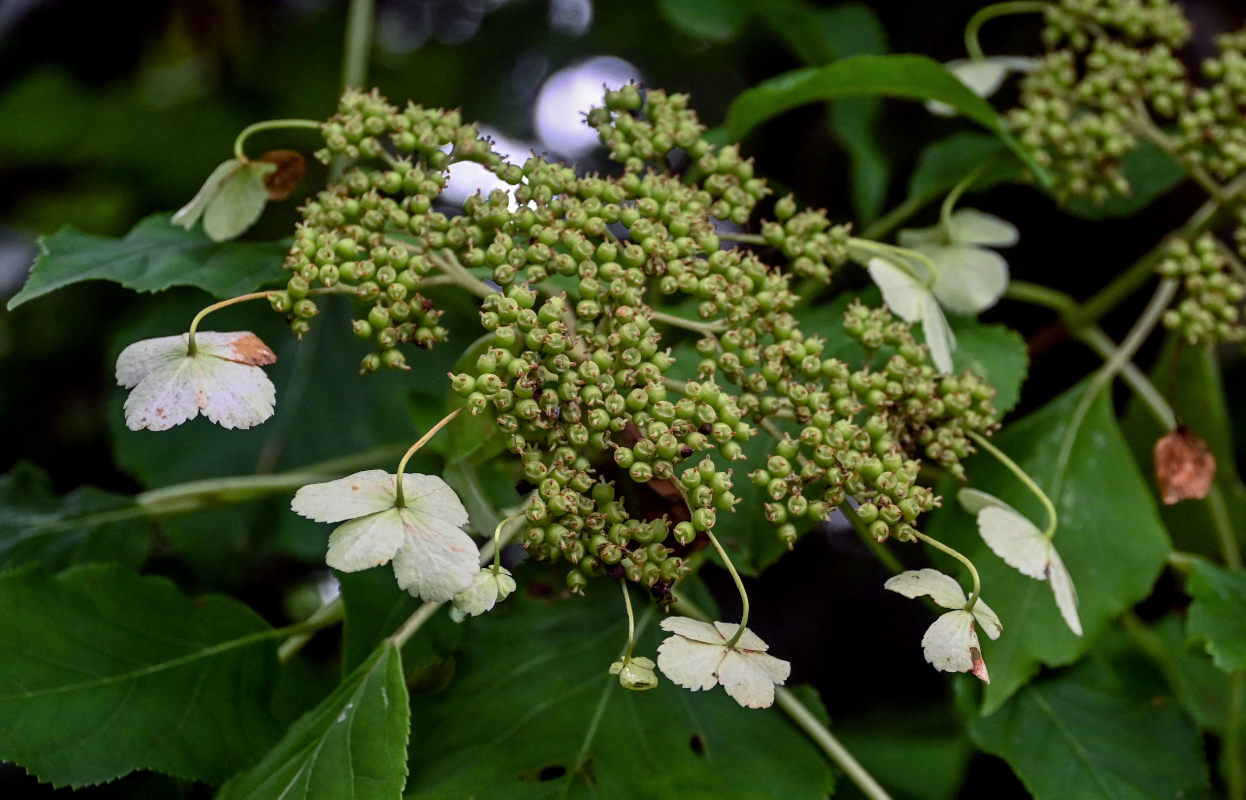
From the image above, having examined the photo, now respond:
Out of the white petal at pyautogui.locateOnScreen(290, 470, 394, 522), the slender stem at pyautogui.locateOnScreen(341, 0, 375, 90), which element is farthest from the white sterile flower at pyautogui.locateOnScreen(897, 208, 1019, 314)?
the slender stem at pyautogui.locateOnScreen(341, 0, 375, 90)

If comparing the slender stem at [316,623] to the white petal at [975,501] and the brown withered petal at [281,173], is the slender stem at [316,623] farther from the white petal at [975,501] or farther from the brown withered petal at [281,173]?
the white petal at [975,501]

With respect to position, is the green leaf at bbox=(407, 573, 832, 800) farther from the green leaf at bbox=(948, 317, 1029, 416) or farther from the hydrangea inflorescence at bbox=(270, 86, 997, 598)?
the green leaf at bbox=(948, 317, 1029, 416)

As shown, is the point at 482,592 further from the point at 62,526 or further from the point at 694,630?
the point at 62,526

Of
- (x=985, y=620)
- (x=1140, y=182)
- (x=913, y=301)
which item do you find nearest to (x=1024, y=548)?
(x=985, y=620)

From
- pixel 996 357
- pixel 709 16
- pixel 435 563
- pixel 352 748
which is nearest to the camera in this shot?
pixel 435 563

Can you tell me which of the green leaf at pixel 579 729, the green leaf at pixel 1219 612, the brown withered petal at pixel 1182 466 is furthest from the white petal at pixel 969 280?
the green leaf at pixel 579 729

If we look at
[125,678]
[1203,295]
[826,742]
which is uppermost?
[1203,295]

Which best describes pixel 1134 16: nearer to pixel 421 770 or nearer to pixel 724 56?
pixel 724 56
